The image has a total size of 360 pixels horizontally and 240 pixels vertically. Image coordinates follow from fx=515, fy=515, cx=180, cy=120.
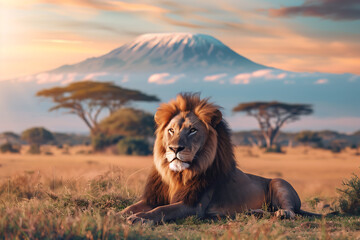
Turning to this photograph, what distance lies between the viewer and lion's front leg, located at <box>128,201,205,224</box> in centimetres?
629

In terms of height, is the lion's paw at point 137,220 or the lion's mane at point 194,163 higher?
the lion's mane at point 194,163

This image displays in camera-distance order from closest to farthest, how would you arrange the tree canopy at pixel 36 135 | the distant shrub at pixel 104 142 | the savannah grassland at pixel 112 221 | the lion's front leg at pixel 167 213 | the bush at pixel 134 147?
1. the savannah grassland at pixel 112 221
2. the lion's front leg at pixel 167 213
3. the bush at pixel 134 147
4. the distant shrub at pixel 104 142
5. the tree canopy at pixel 36 135

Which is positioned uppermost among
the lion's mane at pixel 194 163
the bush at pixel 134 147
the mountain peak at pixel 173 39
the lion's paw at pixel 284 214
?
the mountain peak at pixel 173 39

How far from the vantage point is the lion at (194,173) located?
258 inches

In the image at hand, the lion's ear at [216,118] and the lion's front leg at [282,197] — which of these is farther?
the lion's front leg at [282,197]

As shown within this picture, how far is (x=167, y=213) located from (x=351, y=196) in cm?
337

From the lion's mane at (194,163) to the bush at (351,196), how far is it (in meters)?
2.20

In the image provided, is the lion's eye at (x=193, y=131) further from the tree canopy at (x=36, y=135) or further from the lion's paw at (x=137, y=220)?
the tree canopy at (x=36, y=135)

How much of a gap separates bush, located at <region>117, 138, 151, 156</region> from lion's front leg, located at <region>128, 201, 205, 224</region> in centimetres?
2604

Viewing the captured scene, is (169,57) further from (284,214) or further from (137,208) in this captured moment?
(284,214)

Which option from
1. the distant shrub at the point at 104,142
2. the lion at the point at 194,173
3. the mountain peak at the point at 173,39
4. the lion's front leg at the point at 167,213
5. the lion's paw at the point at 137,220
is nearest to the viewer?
the lion's paw at the point at 137,220

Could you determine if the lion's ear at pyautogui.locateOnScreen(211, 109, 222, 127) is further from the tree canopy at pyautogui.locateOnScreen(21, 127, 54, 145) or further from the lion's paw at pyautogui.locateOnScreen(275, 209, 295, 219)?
the tree canopy at pyautogui.locateOnScreen(21, 127, 54, 145)

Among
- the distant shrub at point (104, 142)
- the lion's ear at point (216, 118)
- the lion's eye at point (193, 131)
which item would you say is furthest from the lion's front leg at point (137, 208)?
the distant shrub at point (104, 142)

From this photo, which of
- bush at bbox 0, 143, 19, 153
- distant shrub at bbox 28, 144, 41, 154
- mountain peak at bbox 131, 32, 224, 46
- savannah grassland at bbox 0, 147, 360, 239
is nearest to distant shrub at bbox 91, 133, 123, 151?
distant shrub at bbox 28, 144, 41, 154
